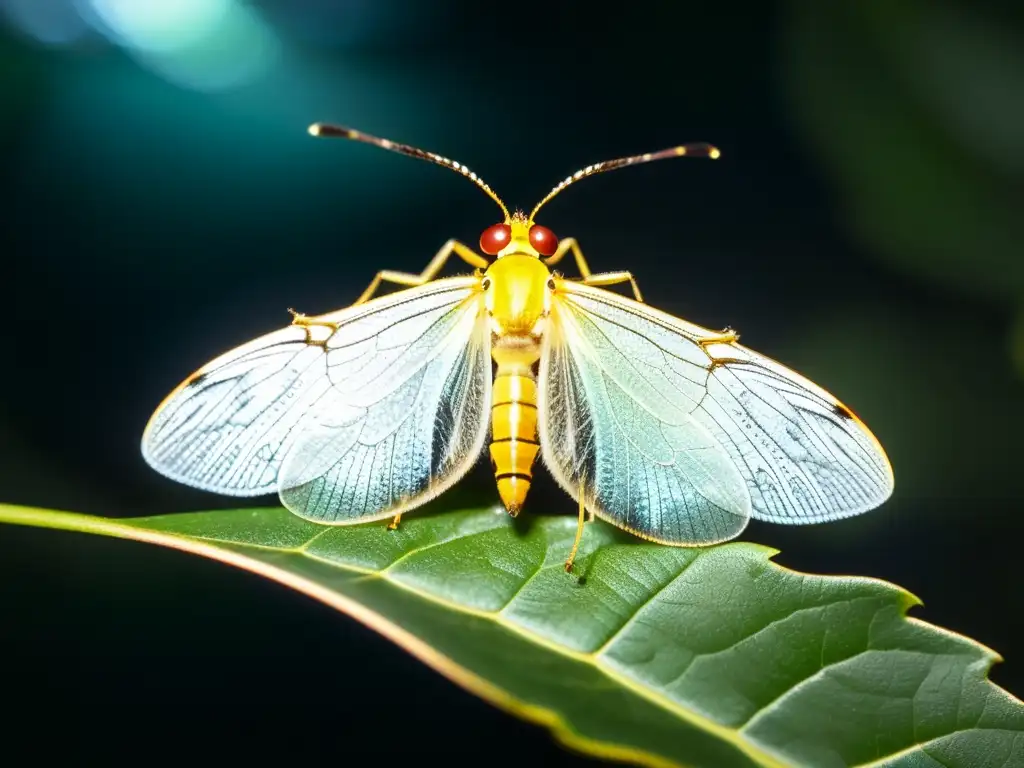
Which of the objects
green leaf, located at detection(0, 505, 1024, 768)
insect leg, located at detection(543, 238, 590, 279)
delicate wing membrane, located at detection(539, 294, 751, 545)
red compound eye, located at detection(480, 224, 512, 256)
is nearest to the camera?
green leaf, located at detection(0, 505, 1024, 768)

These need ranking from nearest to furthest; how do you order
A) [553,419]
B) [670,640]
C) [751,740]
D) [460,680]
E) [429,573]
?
[460,680]
[751,740]
[670,640]
[429,573]
[553,419]

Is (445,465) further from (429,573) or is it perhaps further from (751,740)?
(751,740)

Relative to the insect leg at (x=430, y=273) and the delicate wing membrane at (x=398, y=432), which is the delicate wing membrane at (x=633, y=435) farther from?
the insect leg at (x=430, y=273)

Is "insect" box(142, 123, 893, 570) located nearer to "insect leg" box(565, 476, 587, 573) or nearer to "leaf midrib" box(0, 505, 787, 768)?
"insect leg" box(565, 476, 587, 573)

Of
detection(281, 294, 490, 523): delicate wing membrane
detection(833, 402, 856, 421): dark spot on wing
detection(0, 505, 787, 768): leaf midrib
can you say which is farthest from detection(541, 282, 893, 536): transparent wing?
detection(0, 505, 787, 768): leaf midrib

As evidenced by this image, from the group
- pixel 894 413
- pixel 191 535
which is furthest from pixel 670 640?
pixel 894 413

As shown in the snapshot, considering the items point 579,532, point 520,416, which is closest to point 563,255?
point 520,416

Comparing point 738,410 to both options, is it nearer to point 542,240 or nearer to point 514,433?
point 514,433
